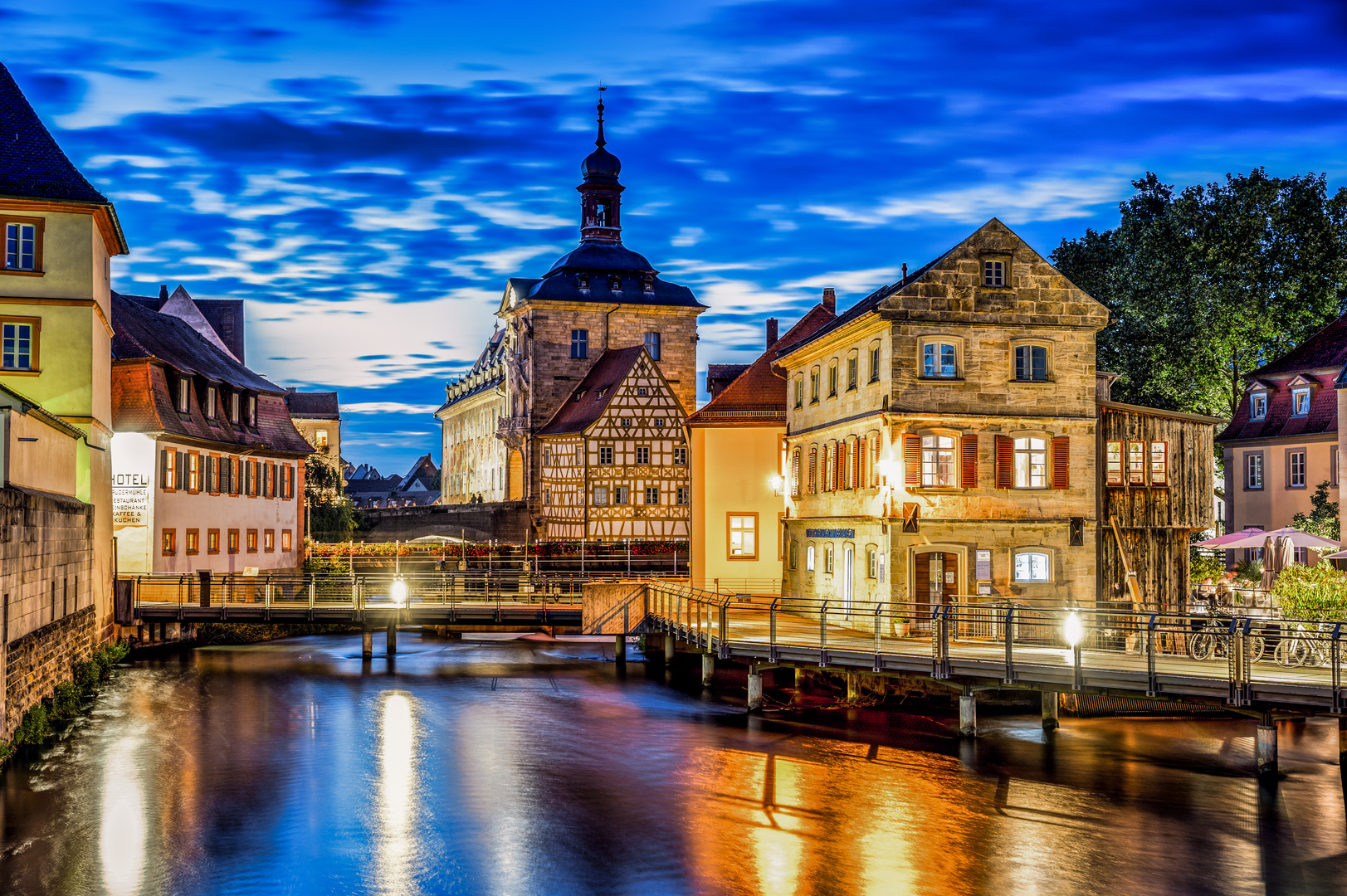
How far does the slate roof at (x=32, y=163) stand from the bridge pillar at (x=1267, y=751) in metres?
28.6

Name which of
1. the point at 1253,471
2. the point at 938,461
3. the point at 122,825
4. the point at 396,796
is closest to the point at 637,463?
the point at 1253,471

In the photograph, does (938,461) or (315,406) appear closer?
(938,461)

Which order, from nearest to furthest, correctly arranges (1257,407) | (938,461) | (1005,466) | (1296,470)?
(938,461) → (1005,466) → (1296,470) → (1257,407)

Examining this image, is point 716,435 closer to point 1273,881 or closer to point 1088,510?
point 1088,510

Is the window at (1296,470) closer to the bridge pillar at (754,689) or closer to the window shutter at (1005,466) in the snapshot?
the window shutter at (1005,466)

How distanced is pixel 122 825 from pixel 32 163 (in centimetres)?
2073

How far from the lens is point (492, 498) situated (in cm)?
9556

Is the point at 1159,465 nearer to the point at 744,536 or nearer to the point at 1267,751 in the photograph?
the point at 1267,751

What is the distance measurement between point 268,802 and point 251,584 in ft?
75.6

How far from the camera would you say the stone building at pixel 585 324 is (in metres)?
79.5

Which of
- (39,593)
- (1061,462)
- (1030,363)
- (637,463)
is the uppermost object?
(1030,363)

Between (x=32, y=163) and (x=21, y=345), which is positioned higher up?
(x=32, y=163)

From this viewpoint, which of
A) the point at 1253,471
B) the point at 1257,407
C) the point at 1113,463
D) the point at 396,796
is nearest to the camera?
the point at 396,796

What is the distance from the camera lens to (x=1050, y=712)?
29297mm
